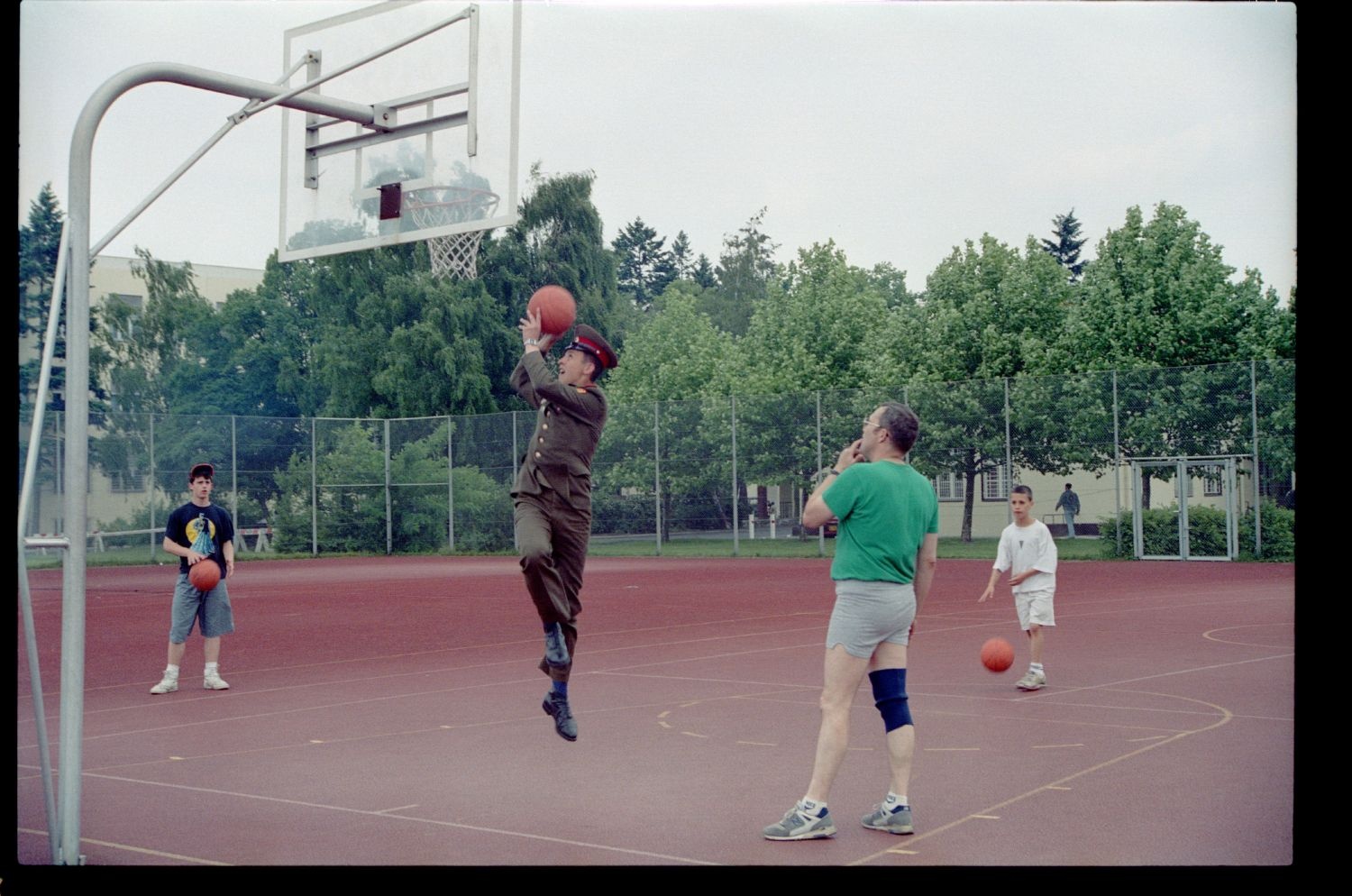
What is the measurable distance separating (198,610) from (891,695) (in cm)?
Result: 763

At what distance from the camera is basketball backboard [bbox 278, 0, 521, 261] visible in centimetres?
1048

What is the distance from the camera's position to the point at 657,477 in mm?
36781

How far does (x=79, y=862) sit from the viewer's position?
19.2 feet

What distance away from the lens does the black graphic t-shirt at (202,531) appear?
476 inches

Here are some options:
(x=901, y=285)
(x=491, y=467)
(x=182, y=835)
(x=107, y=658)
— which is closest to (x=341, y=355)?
(x=491, y=467)

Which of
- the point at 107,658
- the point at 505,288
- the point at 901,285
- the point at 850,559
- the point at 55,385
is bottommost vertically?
the point at 107,658

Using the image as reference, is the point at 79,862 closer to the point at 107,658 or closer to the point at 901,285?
the point at 107,658

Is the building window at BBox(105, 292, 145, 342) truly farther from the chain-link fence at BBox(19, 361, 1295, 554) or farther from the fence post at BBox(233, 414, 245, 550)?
the fence post at BBox(233, 414, 245, 550)

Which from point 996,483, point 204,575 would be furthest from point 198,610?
point 996,483

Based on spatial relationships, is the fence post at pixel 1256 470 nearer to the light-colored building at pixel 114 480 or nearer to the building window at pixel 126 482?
the light-colored building at pixel 114 480

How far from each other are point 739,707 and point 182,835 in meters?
4.80

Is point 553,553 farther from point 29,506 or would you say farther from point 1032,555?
point 1032,555

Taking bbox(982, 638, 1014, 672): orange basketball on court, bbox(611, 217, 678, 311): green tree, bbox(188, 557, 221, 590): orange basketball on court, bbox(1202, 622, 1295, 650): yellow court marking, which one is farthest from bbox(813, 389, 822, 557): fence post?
bbox(611, 217, 678, 311): green tree

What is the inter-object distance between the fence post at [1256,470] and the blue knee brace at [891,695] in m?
23.5
